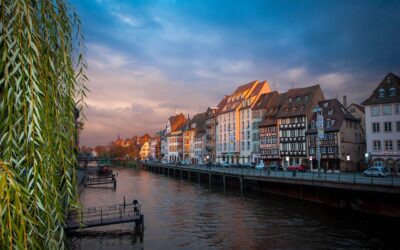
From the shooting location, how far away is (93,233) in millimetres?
26312

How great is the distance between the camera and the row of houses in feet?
180

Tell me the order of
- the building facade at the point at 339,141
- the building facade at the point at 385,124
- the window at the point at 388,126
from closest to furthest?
the building facade at the point at 385,124 < the window at the point at 388,126 < the building facade at the point at 339,141

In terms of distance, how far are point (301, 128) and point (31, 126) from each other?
6823 cm

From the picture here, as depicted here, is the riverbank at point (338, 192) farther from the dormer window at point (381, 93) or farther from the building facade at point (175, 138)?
the building facade at point (175, 138)

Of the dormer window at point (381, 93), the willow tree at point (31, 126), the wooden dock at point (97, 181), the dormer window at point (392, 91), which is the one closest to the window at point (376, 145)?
the dormer window at point (381, 93)

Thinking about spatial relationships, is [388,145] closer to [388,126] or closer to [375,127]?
[388,126]

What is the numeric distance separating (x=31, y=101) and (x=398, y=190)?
3007cm

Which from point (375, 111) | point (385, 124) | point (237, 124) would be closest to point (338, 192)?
point (385, 124)

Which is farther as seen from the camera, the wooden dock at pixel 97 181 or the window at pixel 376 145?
the wooden dock at pixel 97 181

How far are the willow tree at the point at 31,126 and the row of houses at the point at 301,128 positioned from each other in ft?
119

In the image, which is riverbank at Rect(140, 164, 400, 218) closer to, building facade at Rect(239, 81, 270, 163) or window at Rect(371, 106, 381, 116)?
window at Rect(371, 106, 381, 116)

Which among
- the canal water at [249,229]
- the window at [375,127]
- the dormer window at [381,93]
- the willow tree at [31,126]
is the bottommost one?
the canal water at [249,229]

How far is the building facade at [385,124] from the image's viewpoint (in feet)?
175

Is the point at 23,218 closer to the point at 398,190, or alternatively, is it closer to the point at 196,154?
the point at 398,190
